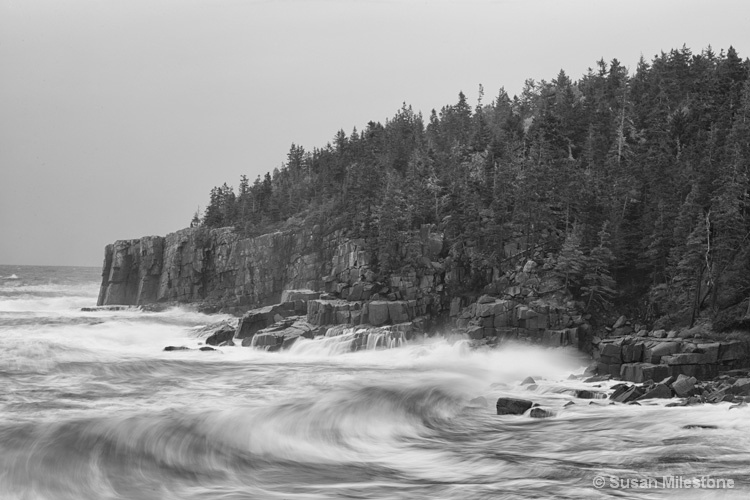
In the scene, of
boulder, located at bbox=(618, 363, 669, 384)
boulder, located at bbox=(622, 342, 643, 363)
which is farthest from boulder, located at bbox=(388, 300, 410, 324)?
boulder, located at bbox=(618, 363, 669, 384)

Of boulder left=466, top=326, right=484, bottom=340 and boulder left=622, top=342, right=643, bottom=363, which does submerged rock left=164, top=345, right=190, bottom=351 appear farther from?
boulder left=622, top=342, right=643, bottom=363

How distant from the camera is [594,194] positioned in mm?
50438

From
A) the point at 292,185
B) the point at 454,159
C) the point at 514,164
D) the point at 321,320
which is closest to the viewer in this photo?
the point at 321,320

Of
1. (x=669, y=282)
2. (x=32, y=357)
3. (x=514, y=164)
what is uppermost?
(x=514, y=164)

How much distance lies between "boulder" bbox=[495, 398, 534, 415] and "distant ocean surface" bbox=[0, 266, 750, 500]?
56cm

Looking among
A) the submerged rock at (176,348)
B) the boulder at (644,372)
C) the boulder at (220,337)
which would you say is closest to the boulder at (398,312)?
the boulder at (220,337)

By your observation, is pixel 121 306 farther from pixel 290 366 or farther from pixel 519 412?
pixel 519 412

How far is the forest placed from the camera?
37.9 m

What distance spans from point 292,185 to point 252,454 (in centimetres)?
7685

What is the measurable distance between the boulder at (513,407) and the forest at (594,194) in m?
15.0

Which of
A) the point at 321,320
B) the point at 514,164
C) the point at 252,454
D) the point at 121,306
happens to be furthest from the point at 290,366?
the point at 121,306

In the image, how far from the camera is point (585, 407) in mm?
24984

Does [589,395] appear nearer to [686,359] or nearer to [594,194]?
[686,359]

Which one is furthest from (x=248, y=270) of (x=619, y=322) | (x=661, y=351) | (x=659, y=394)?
(x=659, y=394)
